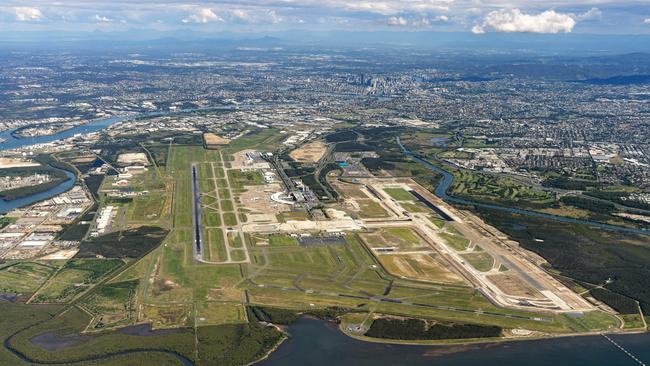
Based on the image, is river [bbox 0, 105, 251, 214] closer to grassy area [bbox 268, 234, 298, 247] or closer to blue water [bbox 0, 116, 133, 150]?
blue water [bbox 0, 116, 133, 150]

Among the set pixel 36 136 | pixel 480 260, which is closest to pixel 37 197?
pixel 36 136

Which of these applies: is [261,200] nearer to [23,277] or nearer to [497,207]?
[23,277]

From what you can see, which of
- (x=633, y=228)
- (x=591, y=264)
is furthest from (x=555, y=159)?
(x=591, y=264)

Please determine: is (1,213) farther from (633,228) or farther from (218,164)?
(633,228)

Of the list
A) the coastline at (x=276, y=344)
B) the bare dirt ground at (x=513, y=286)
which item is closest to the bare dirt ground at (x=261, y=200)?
the coastline at (x=276, y=344)

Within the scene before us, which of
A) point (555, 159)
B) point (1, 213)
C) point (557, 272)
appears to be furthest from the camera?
point (555, 159)
